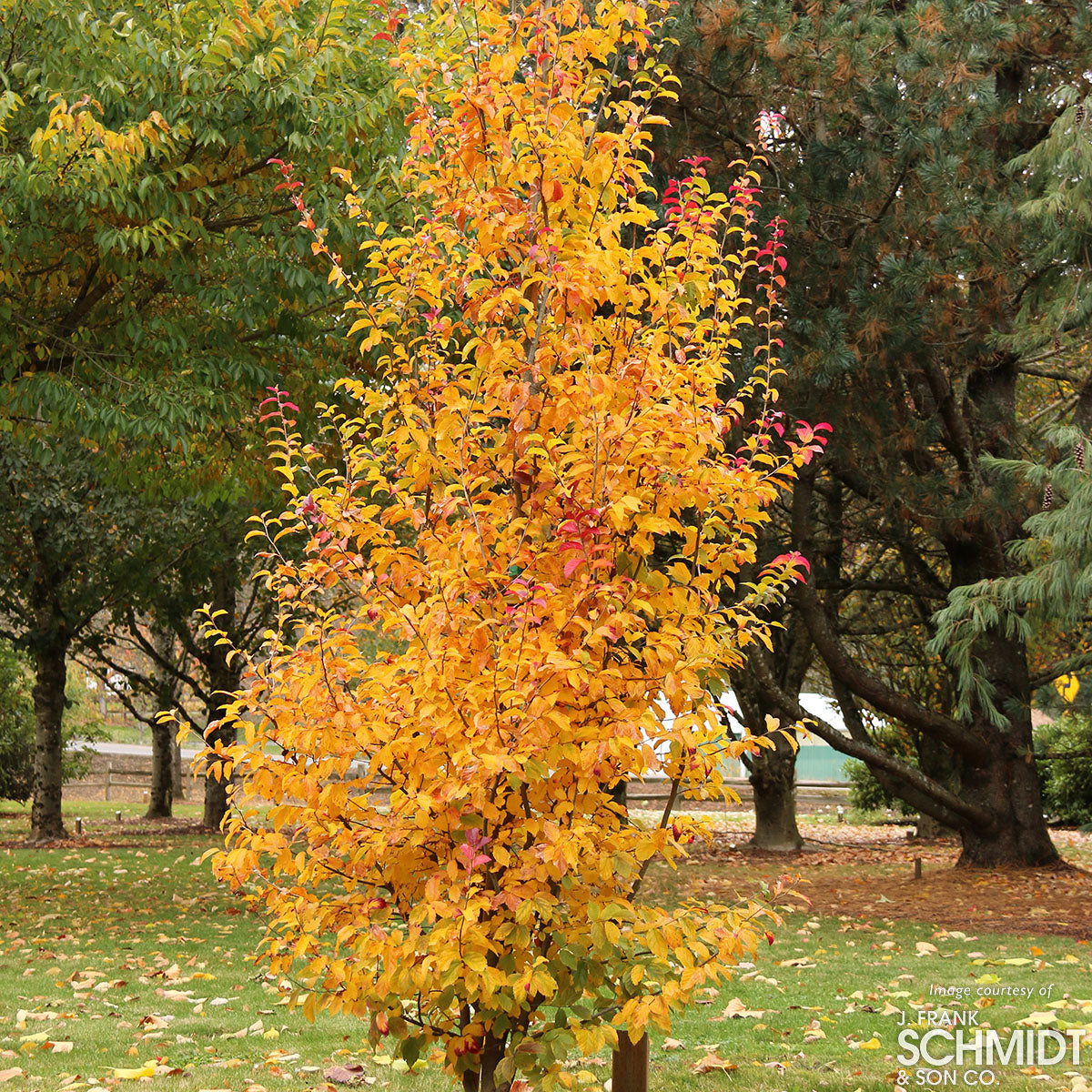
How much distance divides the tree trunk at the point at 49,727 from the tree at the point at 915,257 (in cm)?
1096

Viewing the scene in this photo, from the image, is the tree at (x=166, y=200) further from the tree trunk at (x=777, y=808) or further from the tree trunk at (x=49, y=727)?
the tree trunk at (x=777, y=808)

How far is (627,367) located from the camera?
10.3 feet

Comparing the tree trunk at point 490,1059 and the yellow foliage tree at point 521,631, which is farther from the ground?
the yellow foliage tree at point 521,631

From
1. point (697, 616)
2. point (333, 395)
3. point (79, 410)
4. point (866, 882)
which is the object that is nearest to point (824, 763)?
point (866, 882)

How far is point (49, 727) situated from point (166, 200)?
10.7 metres

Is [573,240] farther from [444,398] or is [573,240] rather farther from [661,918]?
[661,918]

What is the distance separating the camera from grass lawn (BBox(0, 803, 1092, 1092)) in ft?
15.3

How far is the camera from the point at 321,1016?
5.98 m

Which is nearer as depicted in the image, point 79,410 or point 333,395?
point 79,410

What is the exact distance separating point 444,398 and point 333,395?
747 centimetres

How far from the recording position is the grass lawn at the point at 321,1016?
183 inches

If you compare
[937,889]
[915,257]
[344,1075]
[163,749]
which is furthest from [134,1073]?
[163,749]

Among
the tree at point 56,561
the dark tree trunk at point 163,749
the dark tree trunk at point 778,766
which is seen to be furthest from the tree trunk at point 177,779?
the dark tree trunk at point 778,766

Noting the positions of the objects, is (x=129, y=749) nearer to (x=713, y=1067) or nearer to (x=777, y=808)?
(x=777, y=808)
